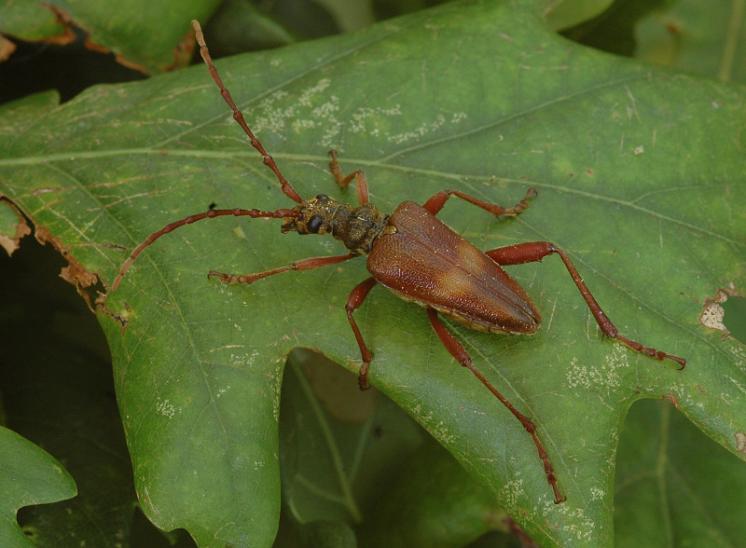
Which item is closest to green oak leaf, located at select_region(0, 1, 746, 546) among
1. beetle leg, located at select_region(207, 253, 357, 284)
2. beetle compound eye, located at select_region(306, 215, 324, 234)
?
beetle leg, located at select_region(207, 253, 357, 284)

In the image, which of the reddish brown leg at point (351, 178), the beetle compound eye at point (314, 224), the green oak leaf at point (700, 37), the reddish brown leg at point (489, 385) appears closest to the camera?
the reddish brown leg at point (489, 385)

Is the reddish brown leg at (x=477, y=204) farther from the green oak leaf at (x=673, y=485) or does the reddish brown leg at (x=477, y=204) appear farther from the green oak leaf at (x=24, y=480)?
the green oak leaf at (x=24, y=480)

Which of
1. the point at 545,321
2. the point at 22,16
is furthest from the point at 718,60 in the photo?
the point at 22,16

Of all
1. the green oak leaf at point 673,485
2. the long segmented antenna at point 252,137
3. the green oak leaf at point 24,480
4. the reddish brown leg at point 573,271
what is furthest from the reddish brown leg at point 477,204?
the green oak leaf at point 24,480

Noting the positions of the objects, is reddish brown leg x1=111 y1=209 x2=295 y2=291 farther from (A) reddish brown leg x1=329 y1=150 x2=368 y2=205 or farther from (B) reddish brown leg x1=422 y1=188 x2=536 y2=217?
(B) reddish brown leg x1=422 y1=188 x2=536 y2=217

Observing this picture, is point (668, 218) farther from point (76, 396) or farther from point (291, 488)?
point (76, 396)

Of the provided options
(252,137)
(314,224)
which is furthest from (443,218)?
(252,137)

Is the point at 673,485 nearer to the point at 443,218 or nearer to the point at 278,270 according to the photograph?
the point at 443,218
